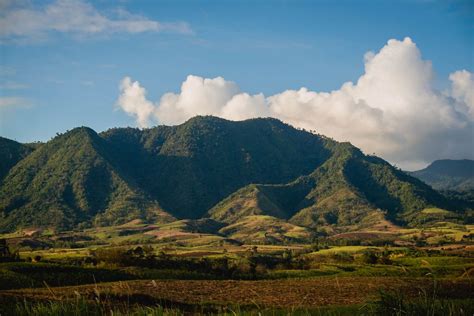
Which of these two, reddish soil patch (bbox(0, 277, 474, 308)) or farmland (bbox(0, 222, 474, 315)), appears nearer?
farmland (bbox(0, 222, 474, 315))

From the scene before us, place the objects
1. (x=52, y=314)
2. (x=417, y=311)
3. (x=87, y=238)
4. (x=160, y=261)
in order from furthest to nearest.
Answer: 1. (x=87, y=238)
2. (x=160, y=261)
3. (x=417, y=311)
4. (x=52, y=314)

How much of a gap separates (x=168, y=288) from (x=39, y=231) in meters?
168

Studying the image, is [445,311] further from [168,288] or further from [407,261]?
[407,261]

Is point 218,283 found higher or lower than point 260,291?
lower

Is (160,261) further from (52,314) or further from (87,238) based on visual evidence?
(87,238)

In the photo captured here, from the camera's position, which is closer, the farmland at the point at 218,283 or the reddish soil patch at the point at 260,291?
the farmland at the point at 218,283

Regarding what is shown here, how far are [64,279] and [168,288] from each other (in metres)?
13.4

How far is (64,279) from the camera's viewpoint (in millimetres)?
52406

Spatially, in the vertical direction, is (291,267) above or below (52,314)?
below

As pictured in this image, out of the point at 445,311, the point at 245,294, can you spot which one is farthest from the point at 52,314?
the point at 245,294

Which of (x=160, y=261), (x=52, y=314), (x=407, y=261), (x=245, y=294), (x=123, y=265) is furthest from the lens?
(x=407, y=261)

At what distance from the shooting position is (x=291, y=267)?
8312cm

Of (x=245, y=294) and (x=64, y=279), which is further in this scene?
(x=64, y=279)

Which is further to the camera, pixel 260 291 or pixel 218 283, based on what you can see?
pixel 218 283
